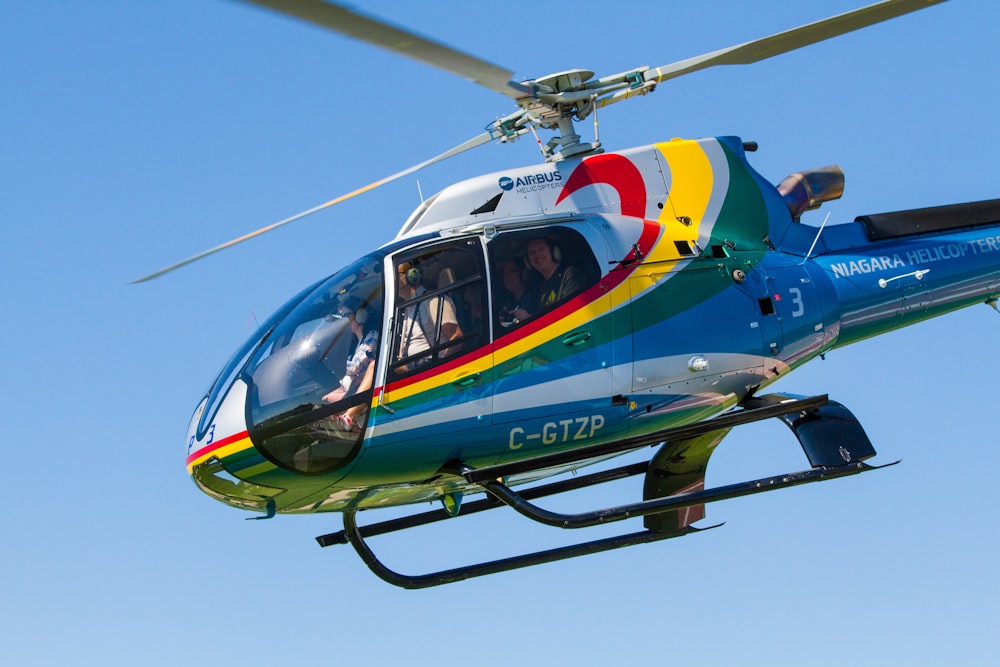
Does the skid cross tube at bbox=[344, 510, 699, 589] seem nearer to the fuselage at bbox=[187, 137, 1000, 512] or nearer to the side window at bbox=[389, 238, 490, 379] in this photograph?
the fuselage at bbox=[187, 137, 1000, 512]

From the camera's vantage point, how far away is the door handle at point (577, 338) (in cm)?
1049

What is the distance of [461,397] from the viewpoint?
1007 cm

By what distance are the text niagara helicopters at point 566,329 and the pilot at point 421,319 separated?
17mm

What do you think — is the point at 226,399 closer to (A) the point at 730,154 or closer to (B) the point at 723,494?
(B) the point at 723,494

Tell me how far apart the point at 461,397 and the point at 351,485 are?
1.08 m

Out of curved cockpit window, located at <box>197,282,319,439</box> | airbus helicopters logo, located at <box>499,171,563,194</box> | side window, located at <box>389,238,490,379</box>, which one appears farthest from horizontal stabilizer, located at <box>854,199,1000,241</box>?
curved cockpit window, located at <box>197,282,319,439</box>

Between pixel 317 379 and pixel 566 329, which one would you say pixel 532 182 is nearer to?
pixel 566 329

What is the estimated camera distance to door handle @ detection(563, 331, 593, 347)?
10.5 meters

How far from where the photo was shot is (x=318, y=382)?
9766 millimetres

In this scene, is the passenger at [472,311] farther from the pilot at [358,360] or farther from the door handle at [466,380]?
the pilot at [358,360]

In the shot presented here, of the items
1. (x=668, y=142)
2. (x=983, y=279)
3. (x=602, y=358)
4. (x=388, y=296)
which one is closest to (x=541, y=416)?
(x=602, y=358)

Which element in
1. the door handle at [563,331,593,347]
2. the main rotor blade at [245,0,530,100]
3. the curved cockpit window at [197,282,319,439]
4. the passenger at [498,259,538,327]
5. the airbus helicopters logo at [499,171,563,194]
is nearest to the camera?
the main rotor blade at [245,0,530,100]

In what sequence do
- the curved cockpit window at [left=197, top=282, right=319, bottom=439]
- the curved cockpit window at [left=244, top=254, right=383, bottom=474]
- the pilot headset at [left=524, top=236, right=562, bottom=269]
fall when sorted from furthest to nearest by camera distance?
the pilot headset at [left=524, top=236, right=562, bottom=269], the curved cockpit window at [left=197, top=282, right=319, bottom=439], the curved cockpit window at [left=244, top=254, right=383, bottom=474]

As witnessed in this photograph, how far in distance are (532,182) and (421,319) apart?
1852mm
